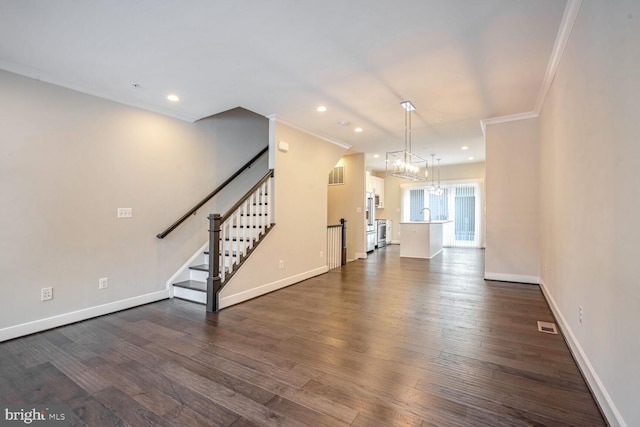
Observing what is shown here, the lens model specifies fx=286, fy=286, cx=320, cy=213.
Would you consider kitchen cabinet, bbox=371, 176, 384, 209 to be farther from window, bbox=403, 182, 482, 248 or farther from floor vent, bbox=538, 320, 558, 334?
floor vent, bbox=538, 320, 558, 334

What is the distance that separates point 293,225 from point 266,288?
1148 mm

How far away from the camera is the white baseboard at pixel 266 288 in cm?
374

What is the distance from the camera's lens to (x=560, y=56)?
2.71 meters

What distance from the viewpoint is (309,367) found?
224 cm

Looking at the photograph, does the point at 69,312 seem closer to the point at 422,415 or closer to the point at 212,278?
the point at 212,278

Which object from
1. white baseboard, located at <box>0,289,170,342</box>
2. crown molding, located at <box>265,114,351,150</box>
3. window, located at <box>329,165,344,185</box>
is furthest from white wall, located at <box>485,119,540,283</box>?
white baseboard, located at <box>0,289,170,342</box>

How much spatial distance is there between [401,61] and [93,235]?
3977 millimetres

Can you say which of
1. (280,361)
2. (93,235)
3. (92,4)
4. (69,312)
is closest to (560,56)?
(280,361)

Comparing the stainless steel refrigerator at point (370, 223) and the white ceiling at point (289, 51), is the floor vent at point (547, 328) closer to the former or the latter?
the white ceiling at point (289, 51)

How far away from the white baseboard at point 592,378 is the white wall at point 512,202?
2033 mm

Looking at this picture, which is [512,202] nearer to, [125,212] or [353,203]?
[353,203]

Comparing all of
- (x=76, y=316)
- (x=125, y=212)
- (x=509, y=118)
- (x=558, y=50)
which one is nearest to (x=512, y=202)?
(x=509, y=118)

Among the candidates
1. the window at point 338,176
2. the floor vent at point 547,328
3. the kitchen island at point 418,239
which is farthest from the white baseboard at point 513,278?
the window at point 338,176

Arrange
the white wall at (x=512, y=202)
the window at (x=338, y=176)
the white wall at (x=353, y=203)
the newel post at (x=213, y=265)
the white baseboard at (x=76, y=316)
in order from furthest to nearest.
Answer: the window at (x=338, y=176) < the white wall at (x=353, y=203) < the white wall at (x=512, y=202) < the newel post at (x=213, y=265) < the white baseboard at (x=76, y=316)
